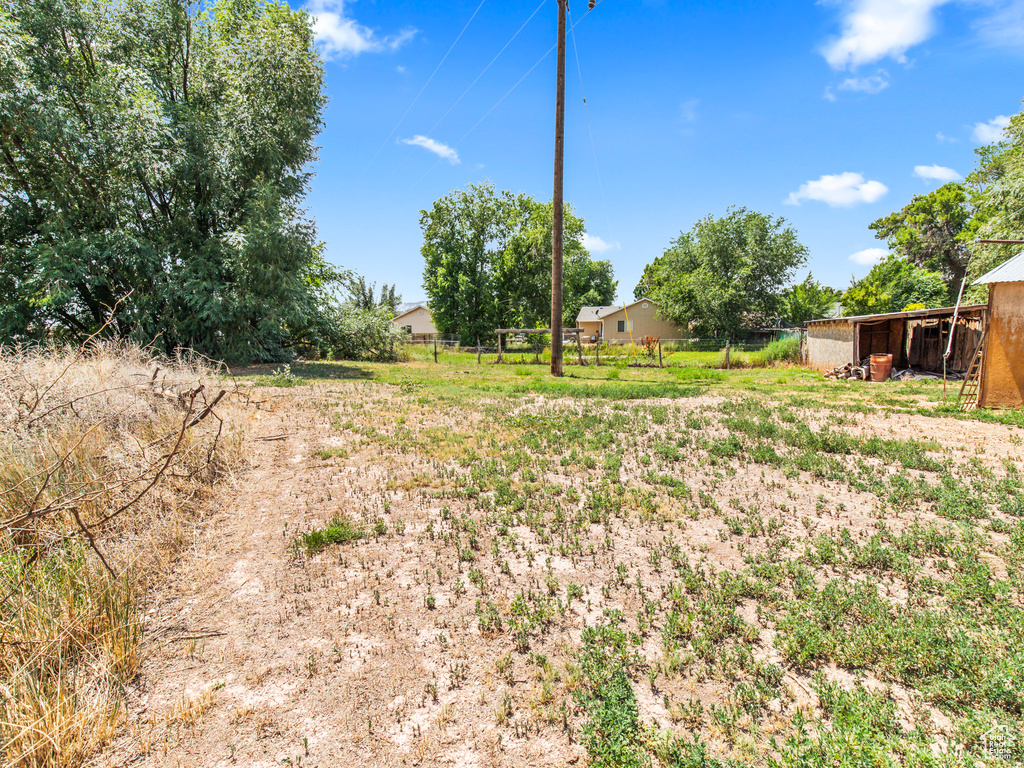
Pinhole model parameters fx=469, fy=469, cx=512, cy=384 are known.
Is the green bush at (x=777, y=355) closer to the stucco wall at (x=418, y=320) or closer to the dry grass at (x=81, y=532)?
the dry grass at (x=81, y=532)

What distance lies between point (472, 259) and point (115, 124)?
28327mm

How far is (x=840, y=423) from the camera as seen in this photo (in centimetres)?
830

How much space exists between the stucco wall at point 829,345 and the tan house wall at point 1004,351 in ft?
29.9

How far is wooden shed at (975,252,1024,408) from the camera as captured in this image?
9461 millimetres

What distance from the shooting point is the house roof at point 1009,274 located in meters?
9.42

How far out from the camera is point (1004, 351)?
962 centimetres

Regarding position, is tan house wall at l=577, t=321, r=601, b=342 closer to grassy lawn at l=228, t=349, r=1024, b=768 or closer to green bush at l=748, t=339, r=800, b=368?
green bush at l=748, t=339, r=800, b=368

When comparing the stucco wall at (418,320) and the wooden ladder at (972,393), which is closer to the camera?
the wooden ladder at (972,393)

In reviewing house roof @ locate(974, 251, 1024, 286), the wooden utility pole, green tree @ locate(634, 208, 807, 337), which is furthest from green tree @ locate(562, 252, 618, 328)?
house roof @ locate(974, 251, 1024, 286)

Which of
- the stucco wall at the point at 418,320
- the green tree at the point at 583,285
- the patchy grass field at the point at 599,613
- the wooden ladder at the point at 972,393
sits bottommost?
the patchy grass field at the point at 599,613

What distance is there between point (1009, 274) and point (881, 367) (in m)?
7.75

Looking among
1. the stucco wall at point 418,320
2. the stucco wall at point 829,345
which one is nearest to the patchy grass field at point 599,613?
the stucco wall at point 829,345

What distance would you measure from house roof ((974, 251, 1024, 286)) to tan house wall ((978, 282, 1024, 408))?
158 millimetres

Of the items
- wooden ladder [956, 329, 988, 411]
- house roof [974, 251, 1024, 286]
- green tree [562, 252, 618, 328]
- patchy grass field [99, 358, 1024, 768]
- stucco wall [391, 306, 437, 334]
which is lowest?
patchy grass field [99, 358, 1024, 768]
